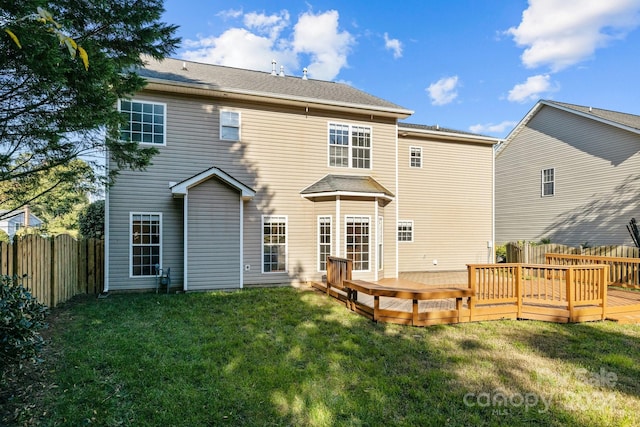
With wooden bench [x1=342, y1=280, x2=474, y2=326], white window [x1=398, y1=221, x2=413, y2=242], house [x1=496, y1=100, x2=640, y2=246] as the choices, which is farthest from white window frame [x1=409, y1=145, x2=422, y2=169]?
wooden bench [x1=342, y1=280, x2=474, y2=326]

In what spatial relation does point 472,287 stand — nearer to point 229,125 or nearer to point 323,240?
point 323,240

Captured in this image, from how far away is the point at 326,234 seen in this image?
35.0 feet

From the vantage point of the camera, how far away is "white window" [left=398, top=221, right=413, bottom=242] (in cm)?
1348

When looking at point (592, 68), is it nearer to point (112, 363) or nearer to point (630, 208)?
point (630, 208)

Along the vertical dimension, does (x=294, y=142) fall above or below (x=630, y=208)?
above

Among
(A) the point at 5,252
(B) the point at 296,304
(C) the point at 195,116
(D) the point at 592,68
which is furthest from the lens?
(D) the point at 592,68

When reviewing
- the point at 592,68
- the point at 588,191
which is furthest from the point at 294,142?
the point at 592,68

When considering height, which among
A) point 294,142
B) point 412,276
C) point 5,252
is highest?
point 294,142

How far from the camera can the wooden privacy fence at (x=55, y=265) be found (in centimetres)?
559

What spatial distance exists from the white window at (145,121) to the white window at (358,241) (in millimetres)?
6340

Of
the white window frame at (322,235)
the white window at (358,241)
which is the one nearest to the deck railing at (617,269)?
the white window at (358,241)

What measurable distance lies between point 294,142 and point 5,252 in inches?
306

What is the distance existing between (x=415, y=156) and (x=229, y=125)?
7816mm

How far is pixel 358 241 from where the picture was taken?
10531 millimetres
